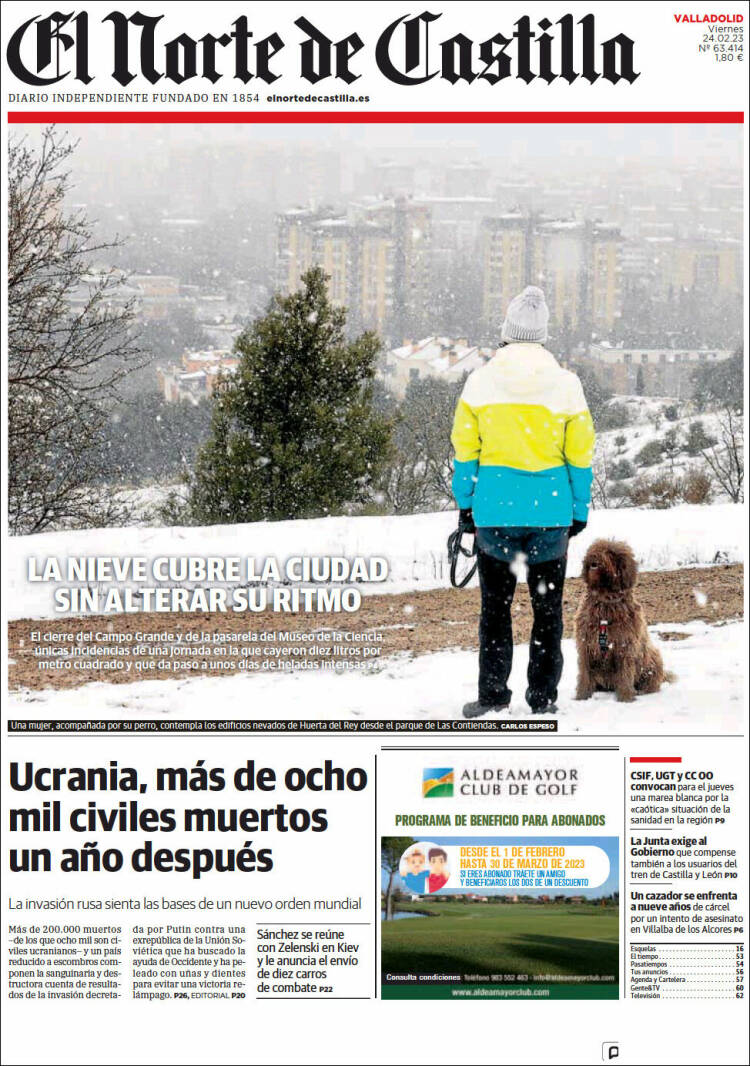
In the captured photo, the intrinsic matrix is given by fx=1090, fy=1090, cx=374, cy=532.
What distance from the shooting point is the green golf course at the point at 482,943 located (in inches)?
217

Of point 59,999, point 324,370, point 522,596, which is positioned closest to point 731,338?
point 522,596

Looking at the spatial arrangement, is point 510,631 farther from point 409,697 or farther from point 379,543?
point 379,543

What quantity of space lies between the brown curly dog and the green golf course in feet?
3.98

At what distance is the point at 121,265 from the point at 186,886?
3.37 meters

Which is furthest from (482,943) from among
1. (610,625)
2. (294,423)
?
(294,423)

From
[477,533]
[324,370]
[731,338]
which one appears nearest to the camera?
[477,533]

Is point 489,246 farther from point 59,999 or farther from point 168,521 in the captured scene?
point 59,999

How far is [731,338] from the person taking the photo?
5.80 metres

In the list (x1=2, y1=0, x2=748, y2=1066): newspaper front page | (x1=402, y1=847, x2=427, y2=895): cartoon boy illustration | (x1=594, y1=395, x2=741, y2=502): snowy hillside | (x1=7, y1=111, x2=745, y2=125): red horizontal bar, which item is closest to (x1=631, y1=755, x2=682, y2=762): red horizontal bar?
(x1=2, y1=0, x2=748, y2=1066): newspaper front page

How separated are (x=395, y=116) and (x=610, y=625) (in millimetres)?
2834

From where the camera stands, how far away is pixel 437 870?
554cm

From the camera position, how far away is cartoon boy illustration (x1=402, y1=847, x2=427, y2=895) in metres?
5.53

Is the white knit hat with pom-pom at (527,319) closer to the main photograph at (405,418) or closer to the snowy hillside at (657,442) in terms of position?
the main photograph at (405,418)

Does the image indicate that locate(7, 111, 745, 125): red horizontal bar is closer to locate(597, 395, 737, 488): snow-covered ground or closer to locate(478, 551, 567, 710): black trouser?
locate(597, 395, 737, 488): snow-covered ground
